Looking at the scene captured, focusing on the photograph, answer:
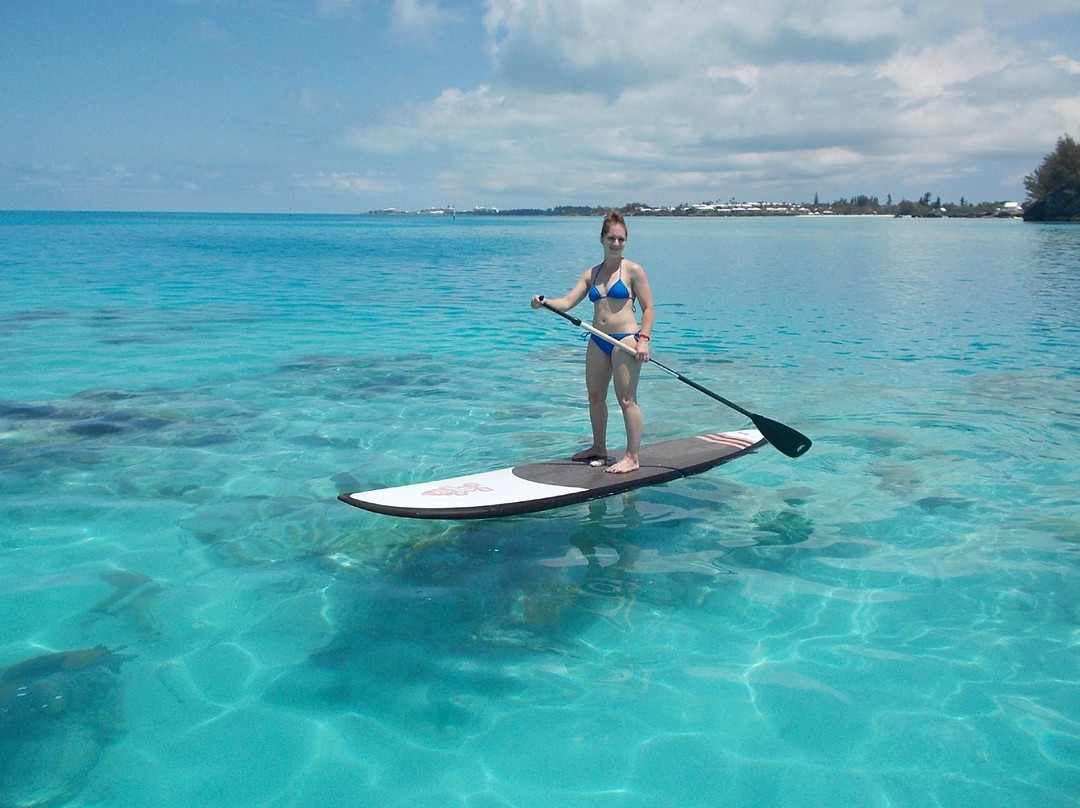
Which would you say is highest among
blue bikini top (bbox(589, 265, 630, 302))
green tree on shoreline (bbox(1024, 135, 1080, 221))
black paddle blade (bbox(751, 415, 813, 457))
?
green tree on shoreline (bbox(1024, 135, 1080, 221))

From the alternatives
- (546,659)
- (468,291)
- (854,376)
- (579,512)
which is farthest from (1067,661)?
(468,291)

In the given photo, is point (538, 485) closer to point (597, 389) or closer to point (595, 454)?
point (595, 454)

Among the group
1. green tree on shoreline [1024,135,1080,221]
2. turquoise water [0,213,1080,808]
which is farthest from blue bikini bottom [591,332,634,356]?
green tree on shoreline [1024,135,1080,221]

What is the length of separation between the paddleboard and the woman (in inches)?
12.2

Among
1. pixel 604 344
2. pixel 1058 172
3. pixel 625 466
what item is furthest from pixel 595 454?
pixel 1058 172

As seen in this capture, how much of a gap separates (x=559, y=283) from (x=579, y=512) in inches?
1034

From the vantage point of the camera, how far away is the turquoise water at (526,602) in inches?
168

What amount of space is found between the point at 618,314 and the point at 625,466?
148 centimetres

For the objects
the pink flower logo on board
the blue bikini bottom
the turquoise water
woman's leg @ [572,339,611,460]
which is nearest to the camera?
the turquoise water

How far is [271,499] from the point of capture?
7.82 metres

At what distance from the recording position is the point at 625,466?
745 cm

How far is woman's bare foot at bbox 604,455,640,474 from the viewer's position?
7410 millimetres

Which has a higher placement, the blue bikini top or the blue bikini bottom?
the blue bikini top

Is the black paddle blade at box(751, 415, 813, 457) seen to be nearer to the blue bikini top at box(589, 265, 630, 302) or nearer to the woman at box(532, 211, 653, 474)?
the woman at box(532, 211, 653, 474)
